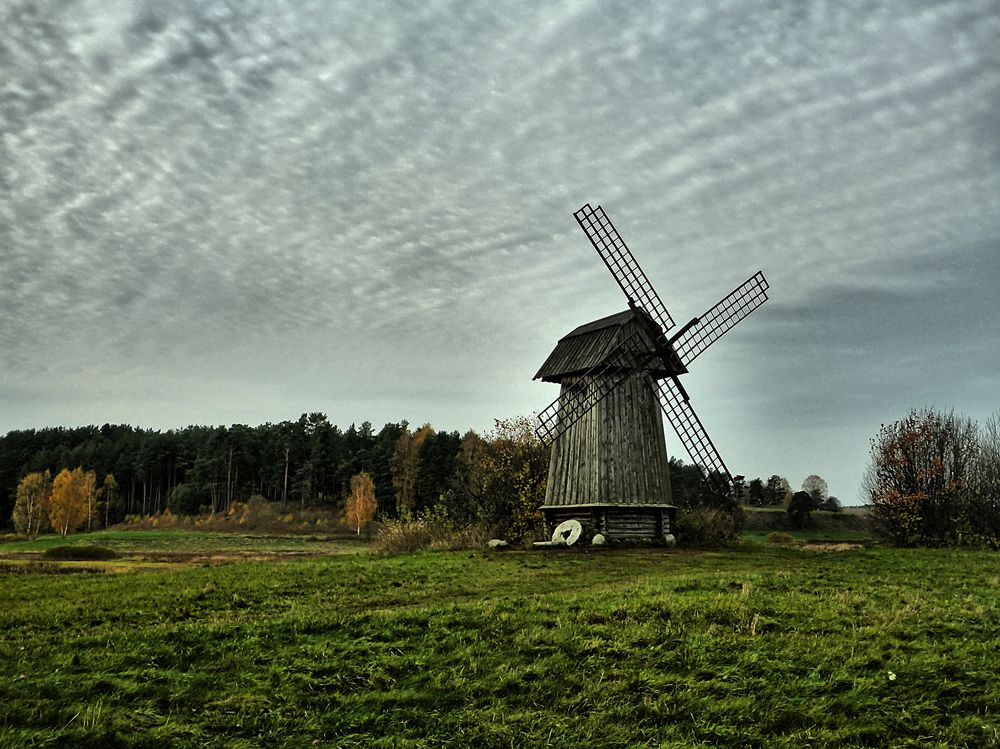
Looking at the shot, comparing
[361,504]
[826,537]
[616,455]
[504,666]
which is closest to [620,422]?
[616,455]

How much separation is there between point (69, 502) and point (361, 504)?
123ft

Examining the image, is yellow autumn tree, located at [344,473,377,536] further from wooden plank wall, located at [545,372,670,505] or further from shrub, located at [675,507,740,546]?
shrub, located at [675,507,740,546]

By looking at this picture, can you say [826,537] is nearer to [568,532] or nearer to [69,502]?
[568,532]

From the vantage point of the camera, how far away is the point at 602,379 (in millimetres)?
33688

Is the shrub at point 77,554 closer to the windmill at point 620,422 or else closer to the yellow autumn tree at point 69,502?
the windmill at point 620,422

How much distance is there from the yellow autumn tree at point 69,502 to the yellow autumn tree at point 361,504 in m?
34.6

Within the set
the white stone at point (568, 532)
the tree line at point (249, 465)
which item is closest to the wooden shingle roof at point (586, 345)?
the white stone at point (568, 532)

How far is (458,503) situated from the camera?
139ft

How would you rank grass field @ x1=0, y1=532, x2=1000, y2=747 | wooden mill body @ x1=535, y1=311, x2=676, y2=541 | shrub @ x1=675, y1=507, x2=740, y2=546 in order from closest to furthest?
1. grass field @ x1=0, y1=532, x2=1000, y2=747
2. wooden mill body @ x1=535, y1=311, x2=676, y2=541
3. shrub @ x1=675, y1=507, x2=740, y2=546

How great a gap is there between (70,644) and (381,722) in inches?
230

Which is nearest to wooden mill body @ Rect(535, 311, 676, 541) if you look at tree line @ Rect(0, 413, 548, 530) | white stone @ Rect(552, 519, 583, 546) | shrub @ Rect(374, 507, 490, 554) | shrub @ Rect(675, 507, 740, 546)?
white stone @ Rect(552, 519, 583, 546)

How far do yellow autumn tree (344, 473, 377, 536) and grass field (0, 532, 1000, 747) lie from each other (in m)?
71.3

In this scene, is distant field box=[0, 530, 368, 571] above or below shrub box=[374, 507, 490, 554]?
below

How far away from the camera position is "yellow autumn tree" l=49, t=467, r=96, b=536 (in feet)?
302
